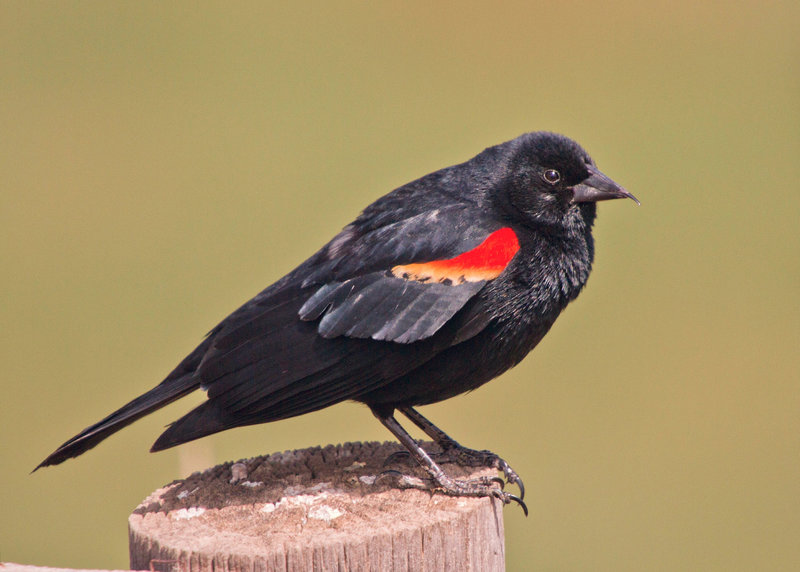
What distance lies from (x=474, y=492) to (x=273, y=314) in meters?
1.01

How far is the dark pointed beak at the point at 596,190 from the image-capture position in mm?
4258

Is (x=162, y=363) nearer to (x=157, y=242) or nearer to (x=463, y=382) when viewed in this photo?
(x=157, y=242)

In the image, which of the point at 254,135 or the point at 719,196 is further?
the point at 254,135

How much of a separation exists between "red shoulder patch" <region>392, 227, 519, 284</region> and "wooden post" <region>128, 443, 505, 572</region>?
2.41 feet

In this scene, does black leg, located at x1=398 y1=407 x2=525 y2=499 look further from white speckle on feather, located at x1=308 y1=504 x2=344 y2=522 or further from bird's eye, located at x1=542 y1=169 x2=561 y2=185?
bird's eye, located at x1=542 y1=169 x2=561 y2=185

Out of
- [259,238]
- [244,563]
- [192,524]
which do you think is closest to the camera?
[244,563]

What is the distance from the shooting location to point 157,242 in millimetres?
10086

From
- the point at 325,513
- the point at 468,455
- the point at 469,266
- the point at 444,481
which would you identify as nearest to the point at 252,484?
the point at 325,513

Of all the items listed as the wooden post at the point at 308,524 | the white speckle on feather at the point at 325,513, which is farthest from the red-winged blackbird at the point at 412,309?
the white speckle on feather at the point at 325,513

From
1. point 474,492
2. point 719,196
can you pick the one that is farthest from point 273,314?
point 719,196

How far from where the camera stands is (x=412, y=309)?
3848mm

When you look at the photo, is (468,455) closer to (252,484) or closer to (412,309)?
(412,309)

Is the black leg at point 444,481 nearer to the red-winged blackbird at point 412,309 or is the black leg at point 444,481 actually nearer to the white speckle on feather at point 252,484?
the red-winged blackbird at point 412,309

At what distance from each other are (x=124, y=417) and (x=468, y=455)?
1385mm
